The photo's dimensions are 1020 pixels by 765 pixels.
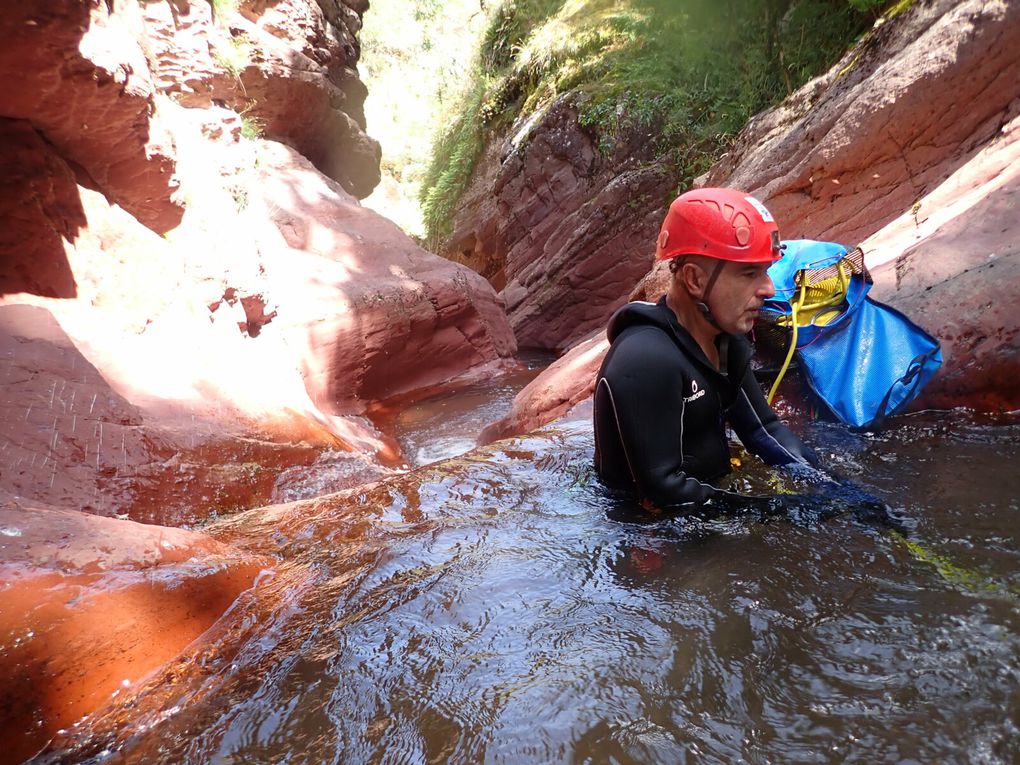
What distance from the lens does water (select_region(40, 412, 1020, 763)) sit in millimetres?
1538

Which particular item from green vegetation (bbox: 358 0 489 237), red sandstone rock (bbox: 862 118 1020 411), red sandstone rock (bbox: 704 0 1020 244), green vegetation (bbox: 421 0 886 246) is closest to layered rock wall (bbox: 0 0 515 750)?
red sandstone rock (bbox: 862 118 1020 411)

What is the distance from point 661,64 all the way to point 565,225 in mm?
3626

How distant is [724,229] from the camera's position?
2.51 meters

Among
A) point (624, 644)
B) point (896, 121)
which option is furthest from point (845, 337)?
point (896, 121)

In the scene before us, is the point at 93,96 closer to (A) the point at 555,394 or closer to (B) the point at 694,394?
(A) the point at 555,394

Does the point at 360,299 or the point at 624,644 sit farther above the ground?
the point at 360,299

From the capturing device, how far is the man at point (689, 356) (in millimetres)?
2496

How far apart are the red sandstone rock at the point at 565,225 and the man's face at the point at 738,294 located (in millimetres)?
9335

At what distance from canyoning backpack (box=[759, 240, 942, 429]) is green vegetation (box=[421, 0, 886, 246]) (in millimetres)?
5822

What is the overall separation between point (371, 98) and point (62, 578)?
28.3m

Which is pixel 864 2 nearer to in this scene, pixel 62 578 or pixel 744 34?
pixel 744 34

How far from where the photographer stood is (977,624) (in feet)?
5.71

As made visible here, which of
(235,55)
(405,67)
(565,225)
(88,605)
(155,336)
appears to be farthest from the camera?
(405,67)

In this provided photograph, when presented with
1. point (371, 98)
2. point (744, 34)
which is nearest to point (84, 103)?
point (744, 34)
